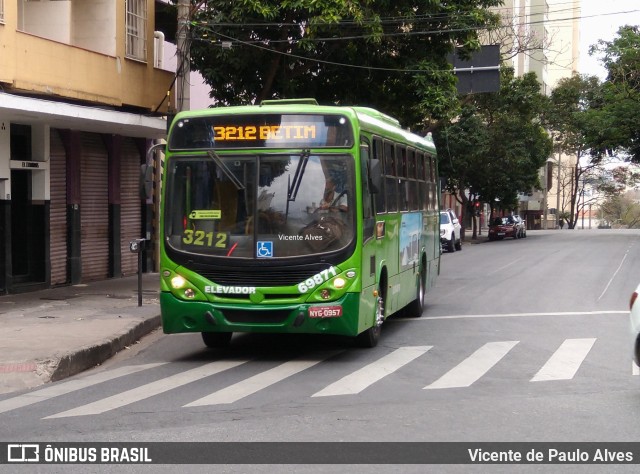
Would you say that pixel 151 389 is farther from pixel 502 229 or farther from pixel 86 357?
pixel 502 229

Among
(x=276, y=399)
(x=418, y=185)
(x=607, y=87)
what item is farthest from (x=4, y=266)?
(x=607, y=87)

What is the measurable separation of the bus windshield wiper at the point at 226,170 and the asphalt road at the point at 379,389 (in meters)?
2.20

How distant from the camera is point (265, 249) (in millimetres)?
11367

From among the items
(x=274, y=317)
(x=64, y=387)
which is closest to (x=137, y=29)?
(x=274, y=317)

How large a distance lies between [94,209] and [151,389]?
13.6m

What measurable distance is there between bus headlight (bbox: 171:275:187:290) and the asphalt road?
38.9 inches

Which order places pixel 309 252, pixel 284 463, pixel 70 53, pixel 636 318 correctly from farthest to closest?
pixel 70 53 < pixel 309 252 < pixel 636 318 < pixel 284 463

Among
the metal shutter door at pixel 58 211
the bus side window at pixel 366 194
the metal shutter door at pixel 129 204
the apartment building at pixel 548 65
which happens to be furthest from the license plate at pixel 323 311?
the apartment building at pixel 548 65

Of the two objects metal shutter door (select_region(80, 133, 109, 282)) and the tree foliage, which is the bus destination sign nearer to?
metal shutter door (select_region(80, 133, 109, 282))

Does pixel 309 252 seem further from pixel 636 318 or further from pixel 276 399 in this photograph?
pixel 636 318

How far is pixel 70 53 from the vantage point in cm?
1909

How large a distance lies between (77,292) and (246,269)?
9602 mm

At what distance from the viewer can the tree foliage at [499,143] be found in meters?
47.2

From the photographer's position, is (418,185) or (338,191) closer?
(338,191)
